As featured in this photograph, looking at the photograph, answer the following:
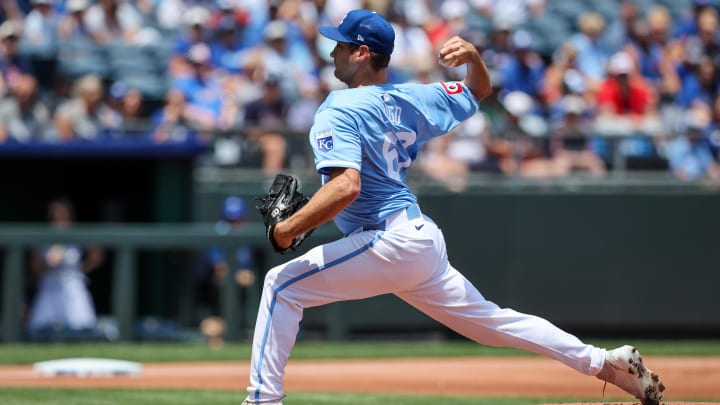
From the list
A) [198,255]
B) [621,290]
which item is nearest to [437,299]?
[198,255]

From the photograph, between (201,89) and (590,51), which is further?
(590,51)

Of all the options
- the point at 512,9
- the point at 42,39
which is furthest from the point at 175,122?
the point at 512,9

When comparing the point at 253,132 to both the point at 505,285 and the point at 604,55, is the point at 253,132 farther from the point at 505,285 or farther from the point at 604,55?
the point at 604,55

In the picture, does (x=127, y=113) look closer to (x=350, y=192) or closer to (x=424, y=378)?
(x=424, y=378)

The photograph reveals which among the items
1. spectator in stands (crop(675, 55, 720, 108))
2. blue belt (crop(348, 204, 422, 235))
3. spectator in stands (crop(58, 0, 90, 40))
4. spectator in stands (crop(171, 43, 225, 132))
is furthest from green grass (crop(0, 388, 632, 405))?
spectator in stands (crop(675, 55, 720, 108))

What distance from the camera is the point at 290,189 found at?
15.7ft

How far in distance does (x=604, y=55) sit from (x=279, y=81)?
4032mm

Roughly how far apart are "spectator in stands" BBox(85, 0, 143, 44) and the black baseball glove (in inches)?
334

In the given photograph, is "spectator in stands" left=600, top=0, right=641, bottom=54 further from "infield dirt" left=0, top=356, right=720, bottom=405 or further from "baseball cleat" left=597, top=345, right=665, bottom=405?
"baseball cleat" left=597, top=345, right=665, bottom=405

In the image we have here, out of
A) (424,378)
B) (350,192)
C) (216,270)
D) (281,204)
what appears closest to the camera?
(350,192)

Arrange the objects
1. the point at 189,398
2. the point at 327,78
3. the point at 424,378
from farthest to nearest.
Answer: the point at 327,78 < the point at 424,378 < the point at 189,398

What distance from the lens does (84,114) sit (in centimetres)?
1082

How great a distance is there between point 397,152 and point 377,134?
176 mm

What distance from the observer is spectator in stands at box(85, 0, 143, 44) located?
12805mm
